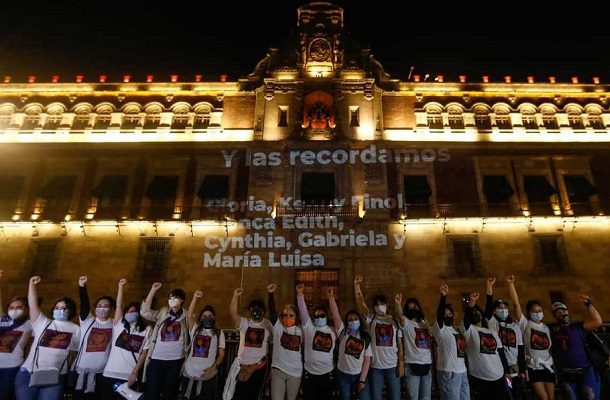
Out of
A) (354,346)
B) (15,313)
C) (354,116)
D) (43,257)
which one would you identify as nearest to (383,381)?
(354,346)

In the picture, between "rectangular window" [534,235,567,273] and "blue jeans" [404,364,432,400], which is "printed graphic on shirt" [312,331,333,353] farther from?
"rectangular window" [534,235,567,273]

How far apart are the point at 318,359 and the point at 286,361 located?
1.90 feet

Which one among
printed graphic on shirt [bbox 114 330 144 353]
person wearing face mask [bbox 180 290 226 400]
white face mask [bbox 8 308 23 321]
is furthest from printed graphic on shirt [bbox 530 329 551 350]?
white face mask [bbox 8 308 23 321]

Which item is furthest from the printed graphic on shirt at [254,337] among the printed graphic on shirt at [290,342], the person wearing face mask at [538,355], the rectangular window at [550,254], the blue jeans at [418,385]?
the rectangular window at [550,254]

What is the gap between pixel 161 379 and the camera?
696cm

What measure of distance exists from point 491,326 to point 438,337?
1.04 meters

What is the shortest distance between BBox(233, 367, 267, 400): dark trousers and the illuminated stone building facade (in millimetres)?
12119

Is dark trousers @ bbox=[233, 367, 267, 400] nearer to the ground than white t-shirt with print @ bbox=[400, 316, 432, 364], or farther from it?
nearer to the ground

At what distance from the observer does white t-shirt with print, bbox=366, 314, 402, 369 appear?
736 cm

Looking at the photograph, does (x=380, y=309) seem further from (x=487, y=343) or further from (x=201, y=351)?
(x=201, y=351)

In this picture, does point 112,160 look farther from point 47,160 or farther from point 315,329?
point 315,329

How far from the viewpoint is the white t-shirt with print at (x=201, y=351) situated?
7.03 metres

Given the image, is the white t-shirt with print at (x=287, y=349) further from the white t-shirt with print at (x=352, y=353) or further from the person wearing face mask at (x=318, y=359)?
the white t-shirt with print at (x=352, y=353)

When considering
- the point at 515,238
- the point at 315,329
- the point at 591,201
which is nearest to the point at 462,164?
the point at 515,238
